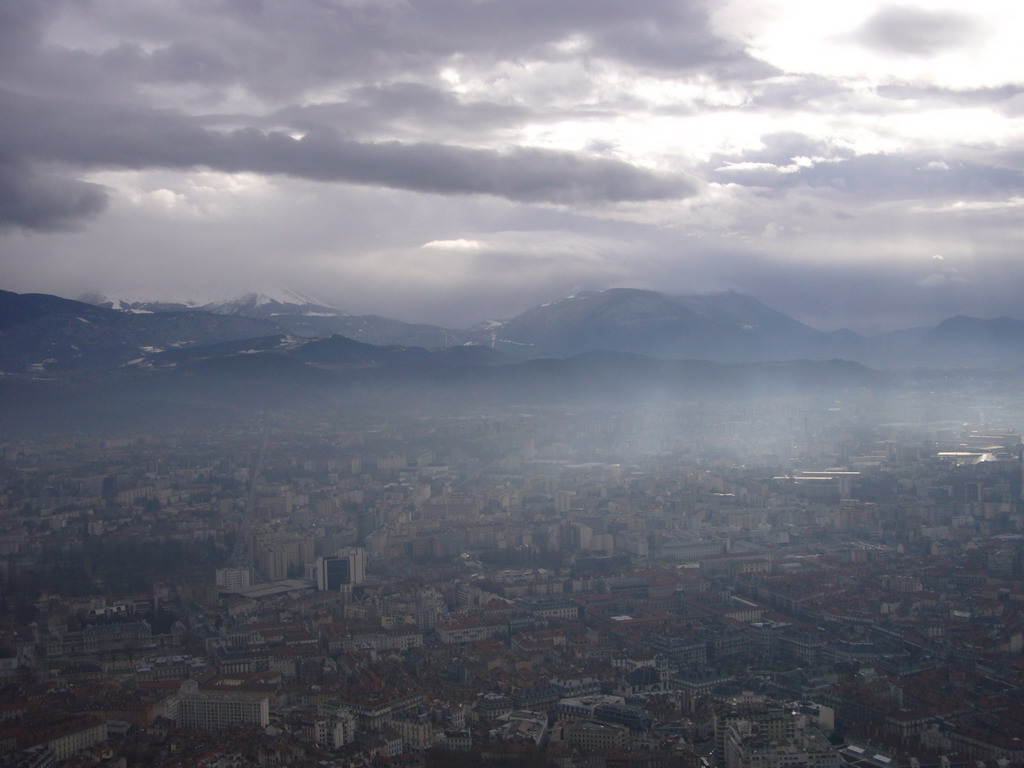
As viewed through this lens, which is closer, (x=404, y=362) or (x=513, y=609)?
(x=513, y=609)

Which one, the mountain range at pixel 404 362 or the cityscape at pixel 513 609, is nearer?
the cityscape at pixel 513 609

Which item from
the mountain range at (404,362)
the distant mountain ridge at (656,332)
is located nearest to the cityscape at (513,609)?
the mountain range at (404,362)

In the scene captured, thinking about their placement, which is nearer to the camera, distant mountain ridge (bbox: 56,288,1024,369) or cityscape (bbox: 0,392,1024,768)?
cityscape (bbox: 0,392,1024,768)

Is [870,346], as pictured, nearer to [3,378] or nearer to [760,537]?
[3,378]

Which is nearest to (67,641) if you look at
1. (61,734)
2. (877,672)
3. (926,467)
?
(61,734)

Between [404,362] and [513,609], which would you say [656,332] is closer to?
[404,362]

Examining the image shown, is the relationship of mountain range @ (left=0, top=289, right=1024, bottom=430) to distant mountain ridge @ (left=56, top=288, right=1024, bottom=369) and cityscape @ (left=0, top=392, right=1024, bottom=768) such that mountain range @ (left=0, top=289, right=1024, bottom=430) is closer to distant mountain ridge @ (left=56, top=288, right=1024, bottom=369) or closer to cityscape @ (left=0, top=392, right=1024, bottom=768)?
distant mountain ridge @ (left=56, top=288, right=1024, bottom=369)

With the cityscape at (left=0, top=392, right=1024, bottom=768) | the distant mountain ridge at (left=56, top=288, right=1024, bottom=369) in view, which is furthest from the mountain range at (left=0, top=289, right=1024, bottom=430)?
the cityscape at (left=0, top=392, right=1024, bottom=768)

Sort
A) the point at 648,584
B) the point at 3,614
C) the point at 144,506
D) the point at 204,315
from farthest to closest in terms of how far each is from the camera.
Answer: the point at 204,315, the point at 144,506, the point at 648,584, the point at 3,614

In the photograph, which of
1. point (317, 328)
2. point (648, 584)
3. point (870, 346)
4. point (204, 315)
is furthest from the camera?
point (317, 328)

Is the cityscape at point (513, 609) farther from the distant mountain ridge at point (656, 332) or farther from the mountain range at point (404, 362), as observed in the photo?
the distant mountain ridge at point (656, 332)

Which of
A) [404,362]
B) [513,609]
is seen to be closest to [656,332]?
[404,362]
